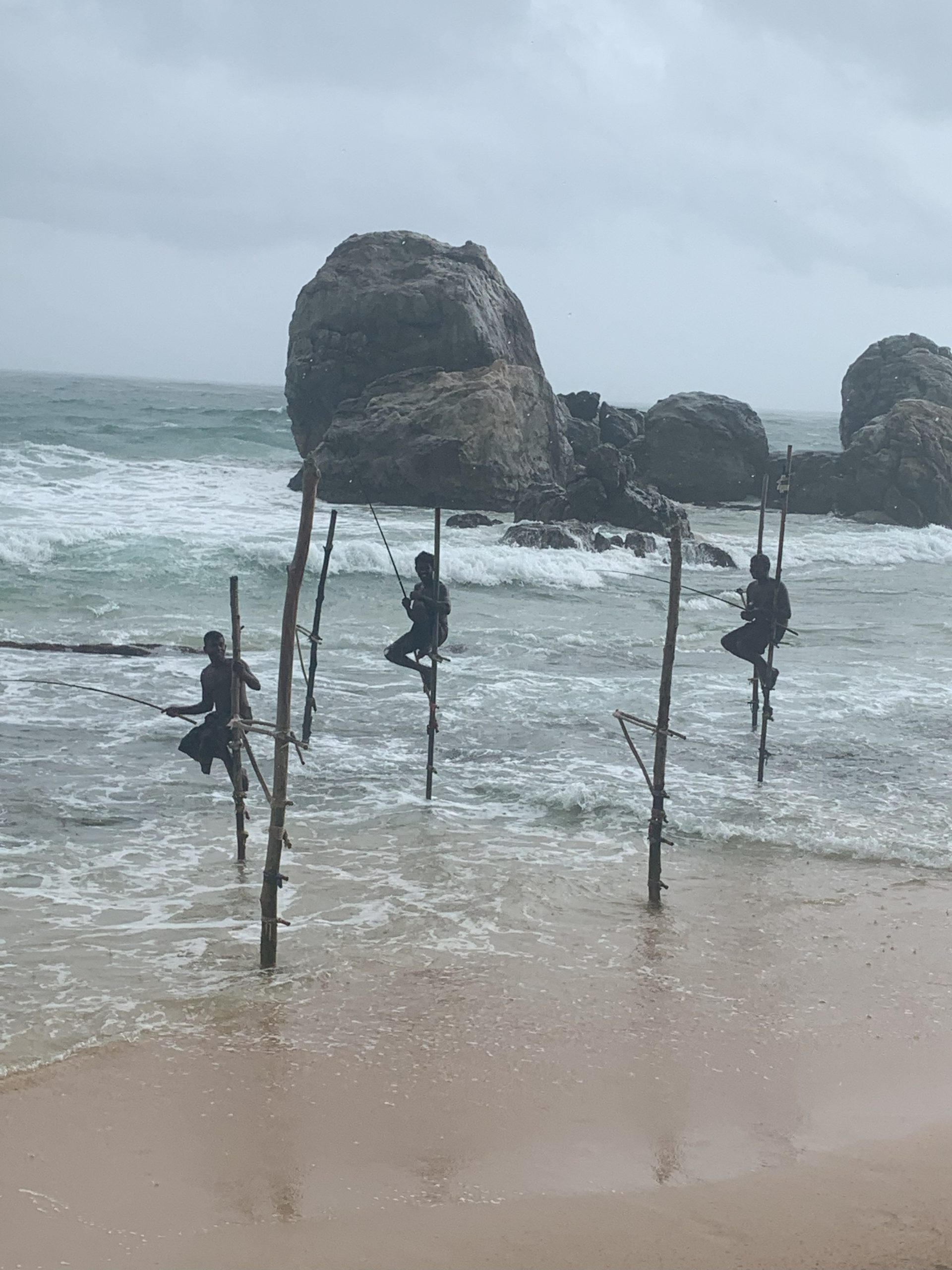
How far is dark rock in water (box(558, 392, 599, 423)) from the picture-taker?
40219 millimetres

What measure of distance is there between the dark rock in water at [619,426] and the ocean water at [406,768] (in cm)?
1252

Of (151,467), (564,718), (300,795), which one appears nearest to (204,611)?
(564,718)

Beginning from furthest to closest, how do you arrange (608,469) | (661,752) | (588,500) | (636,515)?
(608,469), (636,515), (588,500), (661,752)

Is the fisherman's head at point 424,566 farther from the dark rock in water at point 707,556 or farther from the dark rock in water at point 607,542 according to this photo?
the dark rock in water at point 707,556

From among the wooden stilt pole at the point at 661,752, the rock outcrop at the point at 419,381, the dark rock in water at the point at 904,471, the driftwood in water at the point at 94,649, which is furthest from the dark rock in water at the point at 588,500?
the wooden stilt pole at the point at 661,752

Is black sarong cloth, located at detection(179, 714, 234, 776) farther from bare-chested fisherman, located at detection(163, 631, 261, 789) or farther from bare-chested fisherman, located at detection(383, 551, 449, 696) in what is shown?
bare-chested fisherman, located at detection(383, 551, 449, 696)

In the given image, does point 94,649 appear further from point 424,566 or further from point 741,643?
point 741,643

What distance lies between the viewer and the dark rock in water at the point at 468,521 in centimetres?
2845

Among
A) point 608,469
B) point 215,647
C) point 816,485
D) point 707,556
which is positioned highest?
point 816,485

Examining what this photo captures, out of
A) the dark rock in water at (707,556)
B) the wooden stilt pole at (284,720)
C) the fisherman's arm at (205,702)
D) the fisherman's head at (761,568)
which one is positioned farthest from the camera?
the dark rock in water at (707,556)

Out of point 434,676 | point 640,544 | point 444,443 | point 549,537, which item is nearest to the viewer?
point 434,676

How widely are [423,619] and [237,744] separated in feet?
11.4

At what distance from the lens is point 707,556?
2728 centimetres

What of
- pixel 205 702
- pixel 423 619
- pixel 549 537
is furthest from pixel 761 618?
pixel 549 537
